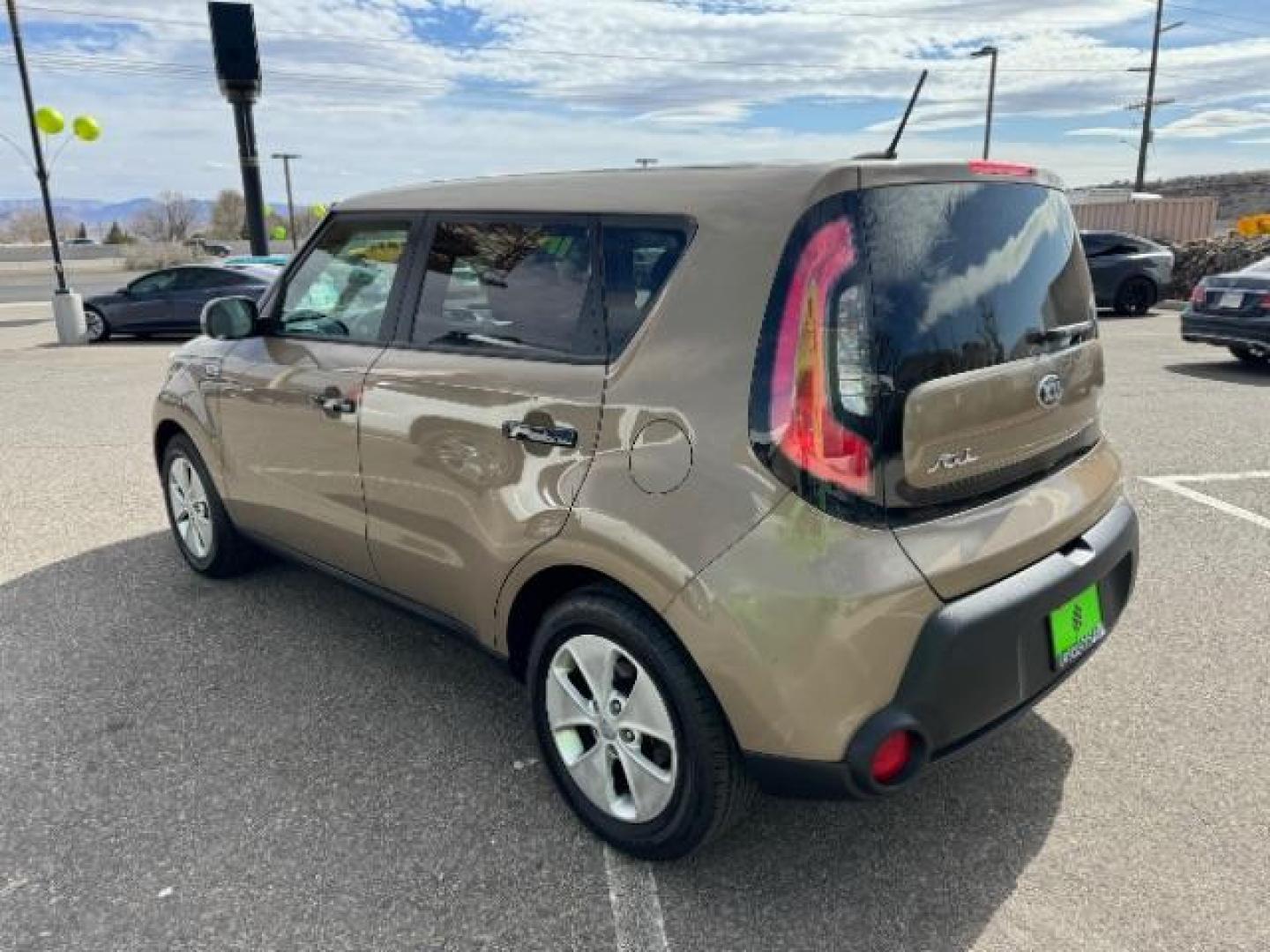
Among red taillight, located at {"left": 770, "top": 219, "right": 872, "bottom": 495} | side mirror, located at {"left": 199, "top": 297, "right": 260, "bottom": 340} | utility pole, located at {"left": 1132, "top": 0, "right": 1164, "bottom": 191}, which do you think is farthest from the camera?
utility pole, located at {"left": 1132, "top": 0, "right": 1164, "bottom": 191}

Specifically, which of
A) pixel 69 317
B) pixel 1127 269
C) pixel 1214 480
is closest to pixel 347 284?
pixel 1214 480

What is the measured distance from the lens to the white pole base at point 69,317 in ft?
48.8

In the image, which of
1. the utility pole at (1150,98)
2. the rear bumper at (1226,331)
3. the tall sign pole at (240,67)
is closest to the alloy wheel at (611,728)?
the rear bumper at (1226,331)

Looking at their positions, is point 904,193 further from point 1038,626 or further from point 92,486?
point 92,486

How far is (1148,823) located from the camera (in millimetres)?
2521

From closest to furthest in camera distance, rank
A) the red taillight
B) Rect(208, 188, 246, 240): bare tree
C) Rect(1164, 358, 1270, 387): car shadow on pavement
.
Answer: the red taillight → Rect(1164, 358, 1270, 387): car shadow on pavement → Rect(208, 188, 246, 240): bare tree

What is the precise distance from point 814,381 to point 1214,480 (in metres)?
4.92

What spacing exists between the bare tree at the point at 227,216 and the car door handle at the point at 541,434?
8259 centimetres

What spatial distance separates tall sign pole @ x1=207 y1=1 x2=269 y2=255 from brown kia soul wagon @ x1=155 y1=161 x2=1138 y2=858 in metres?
13.8

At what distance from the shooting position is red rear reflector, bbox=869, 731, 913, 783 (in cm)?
201

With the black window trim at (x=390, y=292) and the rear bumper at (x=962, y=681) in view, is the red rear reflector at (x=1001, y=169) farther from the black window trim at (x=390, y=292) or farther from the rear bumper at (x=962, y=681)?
the black window trim at (x=390, y=292)

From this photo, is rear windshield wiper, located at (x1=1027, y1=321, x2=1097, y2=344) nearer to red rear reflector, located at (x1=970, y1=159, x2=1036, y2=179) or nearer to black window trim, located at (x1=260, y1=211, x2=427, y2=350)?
red rear reflector, located at (x1=970, y1=159, x2=1036, y2=179)

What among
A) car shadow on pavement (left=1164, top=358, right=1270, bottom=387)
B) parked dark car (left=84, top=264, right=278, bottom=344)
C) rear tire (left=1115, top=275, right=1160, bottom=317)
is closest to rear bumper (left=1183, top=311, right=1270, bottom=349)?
car shadow on pavement (left=1164, top=358, right=1270, bottom=387)

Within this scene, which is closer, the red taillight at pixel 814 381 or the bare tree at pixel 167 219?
the red taillight at pixel 814 381
